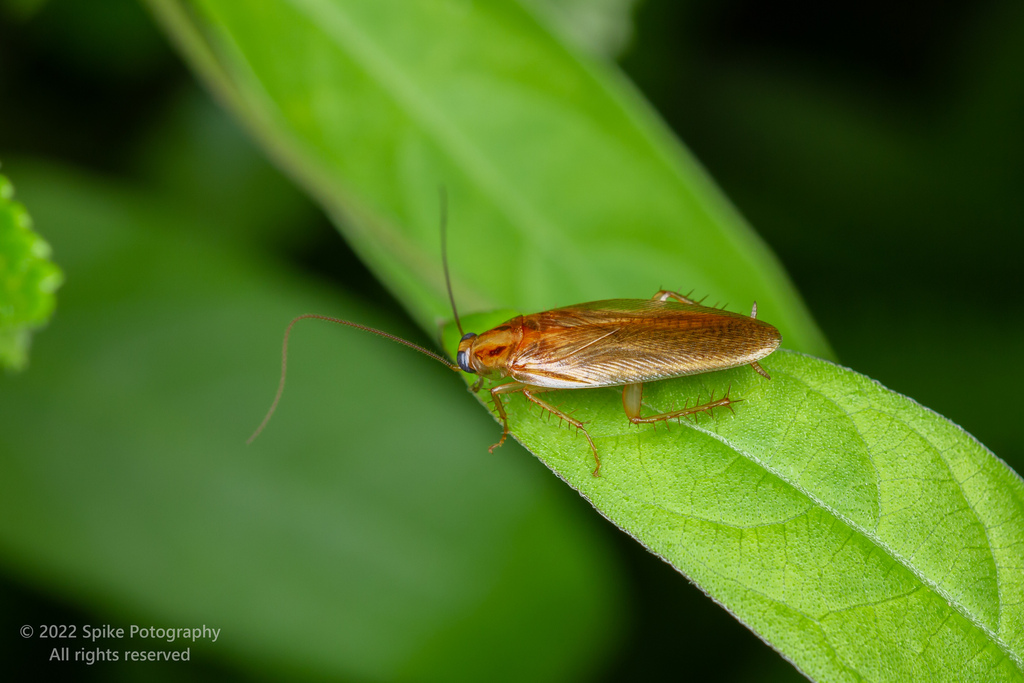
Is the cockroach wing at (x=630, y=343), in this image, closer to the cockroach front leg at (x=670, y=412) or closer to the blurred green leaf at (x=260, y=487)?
the cockroach front leg at (x=670, y=412)

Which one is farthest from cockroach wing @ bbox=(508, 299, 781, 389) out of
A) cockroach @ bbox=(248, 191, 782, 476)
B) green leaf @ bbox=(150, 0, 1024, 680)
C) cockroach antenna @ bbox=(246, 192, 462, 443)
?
cockroach antenna @ bbox=(246, 192, 462, 443)

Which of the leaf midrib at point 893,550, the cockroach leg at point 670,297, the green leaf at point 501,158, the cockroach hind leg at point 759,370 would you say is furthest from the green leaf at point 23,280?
the cockroach leg at point 670,297

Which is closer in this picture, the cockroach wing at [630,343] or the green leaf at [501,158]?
the cockroach wing at [630,343]

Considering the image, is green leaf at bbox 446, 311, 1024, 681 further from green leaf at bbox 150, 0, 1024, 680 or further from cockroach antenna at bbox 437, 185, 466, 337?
cockroach antenna at bbox 437, 185, 466, 337

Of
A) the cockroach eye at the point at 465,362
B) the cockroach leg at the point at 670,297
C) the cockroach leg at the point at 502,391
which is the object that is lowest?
the cockroach leg at the point at 670,297

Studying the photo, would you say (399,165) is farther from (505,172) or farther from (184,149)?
(184,149)

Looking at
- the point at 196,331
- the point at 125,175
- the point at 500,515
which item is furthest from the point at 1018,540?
the point at 125,175

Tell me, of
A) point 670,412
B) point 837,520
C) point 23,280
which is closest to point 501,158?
point 670,412
